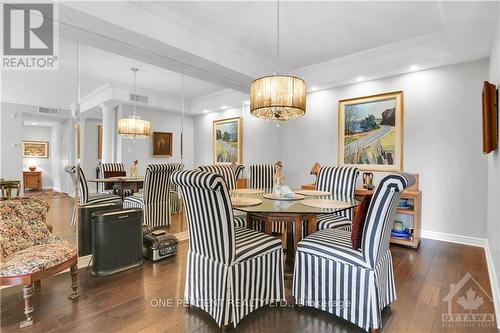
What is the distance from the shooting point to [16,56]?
2.57 metres

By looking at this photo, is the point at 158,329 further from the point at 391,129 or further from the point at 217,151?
the point at 391,129

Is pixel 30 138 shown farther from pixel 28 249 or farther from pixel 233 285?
pixel 233 285

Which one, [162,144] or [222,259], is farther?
[162,144]

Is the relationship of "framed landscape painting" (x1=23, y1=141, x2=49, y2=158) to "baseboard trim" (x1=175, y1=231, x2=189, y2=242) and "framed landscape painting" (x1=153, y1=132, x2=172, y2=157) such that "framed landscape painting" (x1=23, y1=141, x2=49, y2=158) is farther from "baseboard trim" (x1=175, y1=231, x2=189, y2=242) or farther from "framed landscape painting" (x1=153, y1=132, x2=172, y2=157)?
"baseboard trim" (x1=175, y1=231, x2=189, y2=242)

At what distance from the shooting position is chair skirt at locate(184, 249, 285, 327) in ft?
5.57

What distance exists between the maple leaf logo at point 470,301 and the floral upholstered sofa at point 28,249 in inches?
123

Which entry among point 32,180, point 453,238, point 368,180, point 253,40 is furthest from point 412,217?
point 32,180

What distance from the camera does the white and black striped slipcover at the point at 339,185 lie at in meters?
2.77

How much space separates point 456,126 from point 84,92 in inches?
185

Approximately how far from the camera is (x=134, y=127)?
358cm

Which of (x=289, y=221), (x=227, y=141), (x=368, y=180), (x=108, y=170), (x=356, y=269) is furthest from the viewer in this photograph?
(x=227, y=141)

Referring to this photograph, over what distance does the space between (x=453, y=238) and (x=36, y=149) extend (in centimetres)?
515

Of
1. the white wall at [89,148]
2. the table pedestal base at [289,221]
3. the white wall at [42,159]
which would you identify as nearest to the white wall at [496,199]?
the table pedestal base at [289,221]

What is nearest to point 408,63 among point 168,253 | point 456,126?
point 456,126
